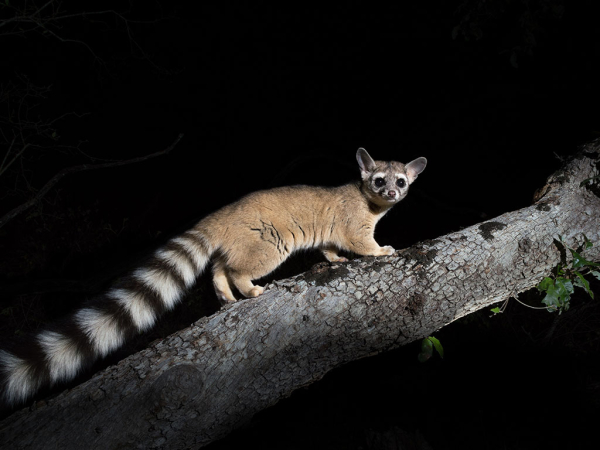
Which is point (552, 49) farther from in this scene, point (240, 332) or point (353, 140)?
point (240, 332)

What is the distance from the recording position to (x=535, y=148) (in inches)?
222

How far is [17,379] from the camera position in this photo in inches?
80.7

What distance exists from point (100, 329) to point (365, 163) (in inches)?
116

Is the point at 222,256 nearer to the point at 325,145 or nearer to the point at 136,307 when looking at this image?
the point at 136,307

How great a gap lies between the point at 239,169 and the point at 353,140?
2.19 metres

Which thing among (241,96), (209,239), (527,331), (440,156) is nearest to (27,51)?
(241,96)

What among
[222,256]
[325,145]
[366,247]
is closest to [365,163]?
[366,247]

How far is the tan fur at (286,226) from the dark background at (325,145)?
1483 millimetres

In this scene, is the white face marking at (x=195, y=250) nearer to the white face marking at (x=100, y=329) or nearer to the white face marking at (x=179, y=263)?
the white face marking at (x=179, y=263)

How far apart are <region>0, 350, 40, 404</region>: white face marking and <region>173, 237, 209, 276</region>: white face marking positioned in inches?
52.7

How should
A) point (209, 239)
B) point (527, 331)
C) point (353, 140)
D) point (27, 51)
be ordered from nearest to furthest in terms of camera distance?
point (209, 239), point (527, 331), point (27, 51), point (353, 140)

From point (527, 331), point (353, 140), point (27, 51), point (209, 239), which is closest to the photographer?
point (209, 239)

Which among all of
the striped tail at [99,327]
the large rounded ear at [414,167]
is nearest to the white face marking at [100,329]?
the striped tail at [99,327]

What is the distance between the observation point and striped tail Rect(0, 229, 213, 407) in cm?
208
